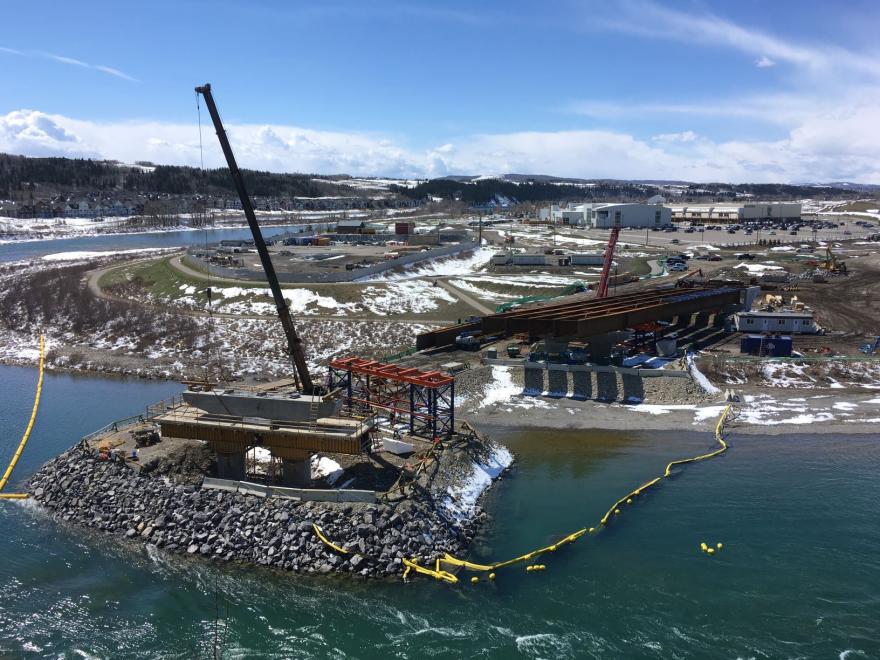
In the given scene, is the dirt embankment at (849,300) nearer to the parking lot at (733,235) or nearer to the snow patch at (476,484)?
the snow patch at (476,484)

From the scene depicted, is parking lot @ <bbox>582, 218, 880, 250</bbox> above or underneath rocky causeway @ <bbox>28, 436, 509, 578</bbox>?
above

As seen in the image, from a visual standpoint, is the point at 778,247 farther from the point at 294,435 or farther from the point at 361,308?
the point at 294,435

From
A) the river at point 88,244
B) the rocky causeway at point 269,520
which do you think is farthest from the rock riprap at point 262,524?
the river at point 88,244

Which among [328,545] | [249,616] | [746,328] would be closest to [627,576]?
[328,545]

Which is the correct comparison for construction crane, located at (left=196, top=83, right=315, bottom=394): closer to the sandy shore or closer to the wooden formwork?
the wooden formwork

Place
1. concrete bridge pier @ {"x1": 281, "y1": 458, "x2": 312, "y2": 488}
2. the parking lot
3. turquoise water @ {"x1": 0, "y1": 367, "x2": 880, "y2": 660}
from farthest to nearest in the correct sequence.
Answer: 1. the parking lot
2. concrete bridge pier @ {"x1": 281, "y1": 458, "x2": 312, "y2": 488}
3. turquoise water @ {"x1": 0, "y1": 367, "x2": 880, "y2": 660}

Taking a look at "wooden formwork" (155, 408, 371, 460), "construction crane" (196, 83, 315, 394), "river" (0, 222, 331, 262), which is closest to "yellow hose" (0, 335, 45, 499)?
"wooden formwork" (155, 408, 371, 460)

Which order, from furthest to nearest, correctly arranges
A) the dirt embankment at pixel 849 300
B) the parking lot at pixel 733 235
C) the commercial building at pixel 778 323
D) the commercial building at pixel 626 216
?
the commercial building at pixel 626 216 → the parking lot at pixel 733 235 → the dirt embankment at pixel 849 300 → the commercial building at pixel 778 323

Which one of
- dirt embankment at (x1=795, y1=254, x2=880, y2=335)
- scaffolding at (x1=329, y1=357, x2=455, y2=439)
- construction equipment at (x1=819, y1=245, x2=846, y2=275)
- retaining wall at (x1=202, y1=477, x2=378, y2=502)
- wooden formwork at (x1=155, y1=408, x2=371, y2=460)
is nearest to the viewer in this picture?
retaining wall at (x1=202, y1=477, x2=378, y2=502)
